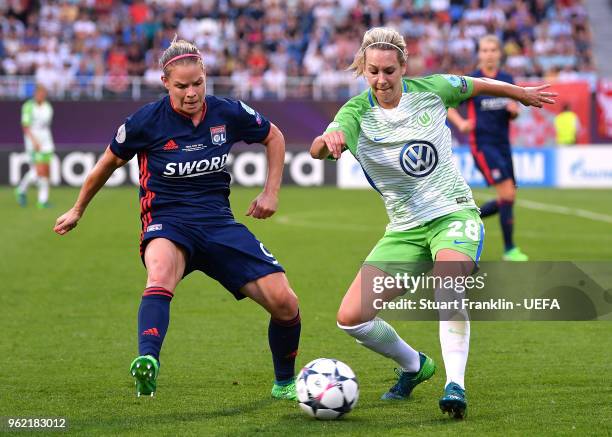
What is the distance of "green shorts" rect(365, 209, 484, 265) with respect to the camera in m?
6.14

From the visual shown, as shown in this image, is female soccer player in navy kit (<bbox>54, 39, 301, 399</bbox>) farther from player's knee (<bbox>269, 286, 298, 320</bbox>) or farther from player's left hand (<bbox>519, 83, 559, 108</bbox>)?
player's left hand (<bbox>519, 83, 559, 108</bbox>)

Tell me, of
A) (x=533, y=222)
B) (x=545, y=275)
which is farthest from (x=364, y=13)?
(x=545, y=275)

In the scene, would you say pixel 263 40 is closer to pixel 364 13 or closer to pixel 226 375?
pixel 364 13

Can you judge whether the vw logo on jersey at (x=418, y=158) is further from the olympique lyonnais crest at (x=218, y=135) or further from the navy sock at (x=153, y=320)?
the navy sock at (x=153, y=320)

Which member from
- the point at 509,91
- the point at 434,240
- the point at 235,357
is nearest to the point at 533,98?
the point at 509,91

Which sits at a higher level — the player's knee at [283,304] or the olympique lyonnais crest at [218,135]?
the olympique lyonnais crest at [218,135]

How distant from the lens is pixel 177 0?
31.9 meters

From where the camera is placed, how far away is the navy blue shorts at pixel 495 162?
1296cm

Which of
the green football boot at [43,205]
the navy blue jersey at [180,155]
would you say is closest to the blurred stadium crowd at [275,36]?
the green football boot at [43,205]

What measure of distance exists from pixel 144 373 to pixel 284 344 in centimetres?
129

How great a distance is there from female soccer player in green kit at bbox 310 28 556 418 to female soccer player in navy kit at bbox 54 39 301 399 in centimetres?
52

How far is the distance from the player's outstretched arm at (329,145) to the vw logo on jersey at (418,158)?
1.75 feet

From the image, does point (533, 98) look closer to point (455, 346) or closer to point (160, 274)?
point (455, 346)

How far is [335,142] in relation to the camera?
5.80 meters
